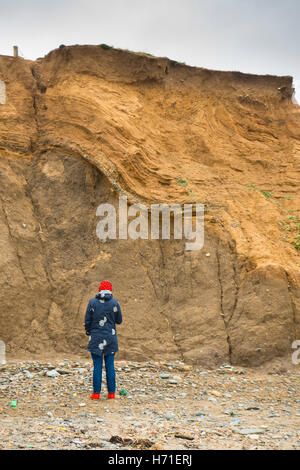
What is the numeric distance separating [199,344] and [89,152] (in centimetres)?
531

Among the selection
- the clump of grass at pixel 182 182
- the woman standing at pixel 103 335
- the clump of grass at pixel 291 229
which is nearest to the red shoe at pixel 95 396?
the woman standing at pixel 103 335

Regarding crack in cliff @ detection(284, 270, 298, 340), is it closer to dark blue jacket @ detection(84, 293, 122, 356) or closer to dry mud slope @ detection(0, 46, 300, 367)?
dry mud slope @ detection(0, 46, 300, 367)

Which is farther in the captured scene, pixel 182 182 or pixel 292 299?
pixel 182 182

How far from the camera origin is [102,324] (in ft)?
25.2

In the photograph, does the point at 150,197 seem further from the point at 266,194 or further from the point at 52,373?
the point at 52,373

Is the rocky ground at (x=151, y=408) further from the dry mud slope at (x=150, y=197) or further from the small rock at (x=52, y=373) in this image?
the dry mud slope at (x=150, y=197)

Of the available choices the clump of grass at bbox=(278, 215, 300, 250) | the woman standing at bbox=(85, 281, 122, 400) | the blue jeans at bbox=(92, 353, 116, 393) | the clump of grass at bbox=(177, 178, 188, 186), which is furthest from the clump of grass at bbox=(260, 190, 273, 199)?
the blue jeans at bbox=(92, 353, 116, 393)

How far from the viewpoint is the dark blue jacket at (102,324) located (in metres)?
7.55

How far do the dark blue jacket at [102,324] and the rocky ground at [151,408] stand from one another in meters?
0.81

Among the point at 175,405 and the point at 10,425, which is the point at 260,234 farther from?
the point at 10,425

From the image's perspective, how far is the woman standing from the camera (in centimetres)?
753

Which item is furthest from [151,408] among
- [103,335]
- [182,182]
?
[182,182]

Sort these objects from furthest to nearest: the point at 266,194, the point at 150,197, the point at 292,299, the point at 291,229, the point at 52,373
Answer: the point at 266,194, the point at 291,229, the point at 150,197, the point at 292,299, the point at 52,373

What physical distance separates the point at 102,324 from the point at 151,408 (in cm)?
147
